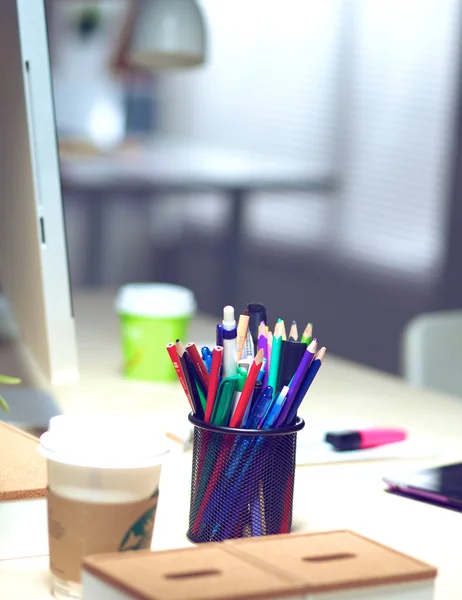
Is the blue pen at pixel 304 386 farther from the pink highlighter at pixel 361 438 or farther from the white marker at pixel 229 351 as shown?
the pink highlighter at pixel 361 438

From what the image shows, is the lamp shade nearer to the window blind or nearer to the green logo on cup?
the green logo on cup

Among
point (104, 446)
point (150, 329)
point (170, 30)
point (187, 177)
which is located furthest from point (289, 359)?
point (187, 177)

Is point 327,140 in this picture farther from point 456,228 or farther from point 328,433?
point 328,433

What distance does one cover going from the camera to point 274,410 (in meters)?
0.79

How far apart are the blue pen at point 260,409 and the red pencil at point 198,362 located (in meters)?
0.04

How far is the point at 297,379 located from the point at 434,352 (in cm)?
105

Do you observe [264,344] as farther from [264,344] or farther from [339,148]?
[339,148]

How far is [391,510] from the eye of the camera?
94 centimetres

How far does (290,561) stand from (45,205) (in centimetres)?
54

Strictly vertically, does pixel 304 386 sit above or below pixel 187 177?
above

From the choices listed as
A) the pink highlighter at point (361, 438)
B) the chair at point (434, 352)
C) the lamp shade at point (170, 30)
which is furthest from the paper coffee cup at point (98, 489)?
the lamp shade at point (170, 30)

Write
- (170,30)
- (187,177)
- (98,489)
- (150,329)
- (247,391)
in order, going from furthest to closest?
(187,177), (170,30), (150,329), (247,391), (98,489)

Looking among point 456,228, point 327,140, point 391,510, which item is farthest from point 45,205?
point 327,140

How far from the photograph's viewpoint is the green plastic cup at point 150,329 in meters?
1.42
